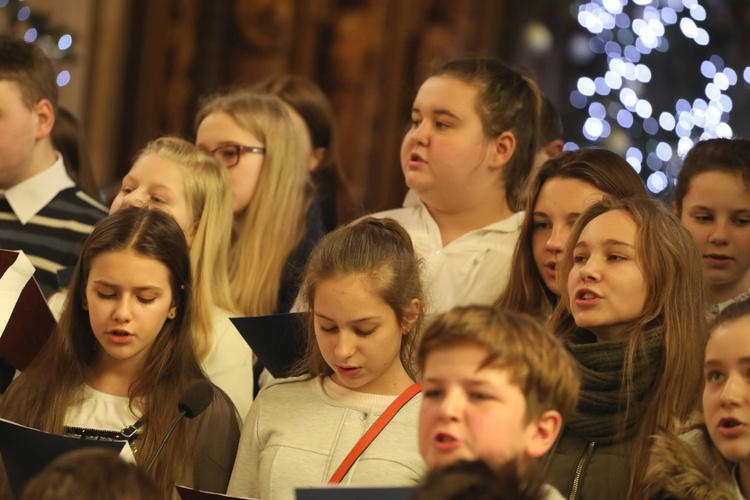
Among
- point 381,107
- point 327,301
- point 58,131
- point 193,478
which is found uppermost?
point 381,107

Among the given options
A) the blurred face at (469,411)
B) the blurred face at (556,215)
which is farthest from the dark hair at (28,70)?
the blurred face at (469,411)

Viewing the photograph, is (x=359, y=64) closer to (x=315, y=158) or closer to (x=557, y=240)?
(x=315, y=158)

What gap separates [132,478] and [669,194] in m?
2.04

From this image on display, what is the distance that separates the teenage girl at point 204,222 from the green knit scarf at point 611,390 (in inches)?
36.5

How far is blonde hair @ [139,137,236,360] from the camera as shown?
10.2 feet

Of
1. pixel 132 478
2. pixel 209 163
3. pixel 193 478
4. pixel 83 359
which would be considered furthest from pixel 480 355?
pixel 209 163

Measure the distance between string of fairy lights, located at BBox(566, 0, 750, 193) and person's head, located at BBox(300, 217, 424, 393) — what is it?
322 centimetres

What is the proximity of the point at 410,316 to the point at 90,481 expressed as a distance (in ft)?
3.33

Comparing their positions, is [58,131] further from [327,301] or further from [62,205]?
[327,301]

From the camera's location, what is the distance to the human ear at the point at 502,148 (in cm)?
326

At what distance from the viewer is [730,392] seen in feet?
6.79

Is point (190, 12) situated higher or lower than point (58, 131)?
higher

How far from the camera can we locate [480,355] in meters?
1.96

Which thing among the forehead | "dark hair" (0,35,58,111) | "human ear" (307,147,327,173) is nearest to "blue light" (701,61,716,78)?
"human ear" (307,147,327,173)
